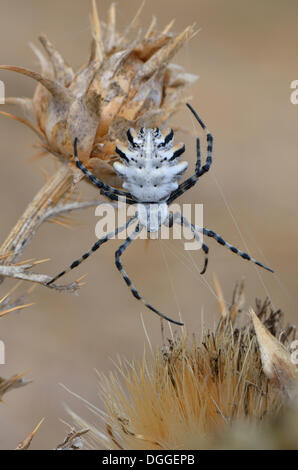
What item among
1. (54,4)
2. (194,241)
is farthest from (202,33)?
(194,241)

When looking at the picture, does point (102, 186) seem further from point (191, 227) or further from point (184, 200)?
point (184, 200)

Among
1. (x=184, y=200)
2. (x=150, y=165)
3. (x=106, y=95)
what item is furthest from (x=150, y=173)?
(x=184, y=200)

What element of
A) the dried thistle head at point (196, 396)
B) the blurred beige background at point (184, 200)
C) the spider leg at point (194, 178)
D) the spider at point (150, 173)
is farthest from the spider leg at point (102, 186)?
the blurred beige background at point (184, 200)

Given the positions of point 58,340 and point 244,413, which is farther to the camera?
point 58,340

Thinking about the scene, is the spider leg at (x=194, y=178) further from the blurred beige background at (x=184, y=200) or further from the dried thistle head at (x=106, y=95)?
the blurred beige background at (x=184, y=200)

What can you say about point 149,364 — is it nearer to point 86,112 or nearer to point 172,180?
A: point 172,180

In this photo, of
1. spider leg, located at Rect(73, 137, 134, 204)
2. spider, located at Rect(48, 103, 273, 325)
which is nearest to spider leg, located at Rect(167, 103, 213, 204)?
spider, located at Rect(48, 103, 273, 325)

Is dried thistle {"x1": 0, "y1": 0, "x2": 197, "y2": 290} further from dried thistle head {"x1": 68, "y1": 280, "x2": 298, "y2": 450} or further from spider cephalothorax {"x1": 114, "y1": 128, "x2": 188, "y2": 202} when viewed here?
dried thistle head {"x1": 68, "y1": 280, "x2": 298, "y2": 450}
